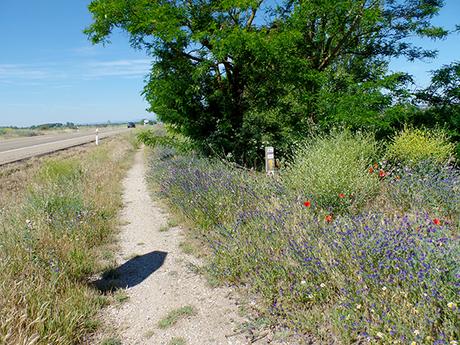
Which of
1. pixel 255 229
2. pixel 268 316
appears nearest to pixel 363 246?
pixel 268 316

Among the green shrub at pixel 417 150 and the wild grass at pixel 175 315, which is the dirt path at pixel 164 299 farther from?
the green shrub at pixel 417 150

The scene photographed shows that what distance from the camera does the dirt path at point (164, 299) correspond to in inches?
117

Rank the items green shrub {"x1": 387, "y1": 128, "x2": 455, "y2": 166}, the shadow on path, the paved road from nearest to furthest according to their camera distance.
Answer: the shadow on path
green shrub {"x1": 387, "y1": 128, "x2": 455, "y2": 166}
the paved road

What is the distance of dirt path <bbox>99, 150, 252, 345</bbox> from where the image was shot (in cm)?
297

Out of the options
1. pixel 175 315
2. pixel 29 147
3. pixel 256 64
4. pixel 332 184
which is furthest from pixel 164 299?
pixel 29 147

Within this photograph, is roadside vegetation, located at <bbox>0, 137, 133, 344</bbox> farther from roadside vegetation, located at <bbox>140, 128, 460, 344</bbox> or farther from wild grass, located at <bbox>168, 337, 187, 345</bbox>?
roadside vegetation, located at <bbox>140, 128, 460, 344</bbox>

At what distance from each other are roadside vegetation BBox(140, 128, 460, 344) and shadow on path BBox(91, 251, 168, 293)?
850 mm

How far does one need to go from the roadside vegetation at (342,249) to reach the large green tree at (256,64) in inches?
160

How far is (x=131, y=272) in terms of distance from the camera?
4340mm

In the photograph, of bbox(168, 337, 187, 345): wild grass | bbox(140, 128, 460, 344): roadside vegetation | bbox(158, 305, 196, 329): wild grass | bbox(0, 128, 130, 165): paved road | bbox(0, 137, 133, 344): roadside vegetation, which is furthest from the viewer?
bbox(0, 128, 130, 165): paved road

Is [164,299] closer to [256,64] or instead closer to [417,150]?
[417,150]

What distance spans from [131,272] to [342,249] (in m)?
2.88

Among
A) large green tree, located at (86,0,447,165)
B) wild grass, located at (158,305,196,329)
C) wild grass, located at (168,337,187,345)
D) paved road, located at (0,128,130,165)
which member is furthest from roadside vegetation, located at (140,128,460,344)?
paved road, located at (0,128,130,165)

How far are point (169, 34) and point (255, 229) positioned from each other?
6497mm
